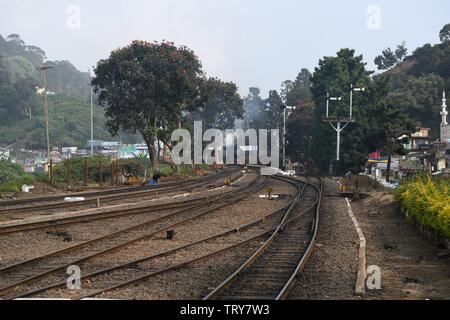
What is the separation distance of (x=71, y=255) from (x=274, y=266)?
4375 millimetres

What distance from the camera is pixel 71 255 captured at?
42.0 feet

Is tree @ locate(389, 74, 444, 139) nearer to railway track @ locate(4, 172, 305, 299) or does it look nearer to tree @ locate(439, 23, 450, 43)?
tree @ locate(439, 23, 450, 43)

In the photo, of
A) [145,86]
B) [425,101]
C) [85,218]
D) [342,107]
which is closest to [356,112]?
[342,107]

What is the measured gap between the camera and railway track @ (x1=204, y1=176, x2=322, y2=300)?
9164 mm

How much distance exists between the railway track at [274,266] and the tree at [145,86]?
29.0 meters

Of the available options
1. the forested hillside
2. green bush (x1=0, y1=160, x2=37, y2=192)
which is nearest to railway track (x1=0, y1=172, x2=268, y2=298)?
green bush (x1=0, y1=160, x2=37, y2=192)

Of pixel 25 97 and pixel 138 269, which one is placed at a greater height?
pixel 25 97

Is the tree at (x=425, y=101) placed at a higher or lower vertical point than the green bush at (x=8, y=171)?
higher

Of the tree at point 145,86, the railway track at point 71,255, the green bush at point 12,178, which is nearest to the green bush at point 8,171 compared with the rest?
the green bush at point 12,178

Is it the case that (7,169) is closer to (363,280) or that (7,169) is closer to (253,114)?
(363,280)

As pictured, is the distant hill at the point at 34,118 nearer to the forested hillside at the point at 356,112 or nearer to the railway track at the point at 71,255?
the forested hillside at the point at 356,112

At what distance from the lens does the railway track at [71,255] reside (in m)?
9.84

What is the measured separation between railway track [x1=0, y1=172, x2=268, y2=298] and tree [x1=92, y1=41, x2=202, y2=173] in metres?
26.5

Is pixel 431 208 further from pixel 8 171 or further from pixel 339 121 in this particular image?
pixel 339 121
